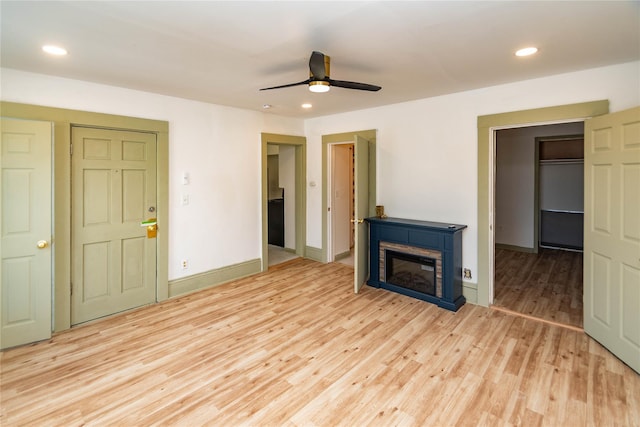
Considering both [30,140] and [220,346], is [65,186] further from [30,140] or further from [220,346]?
[220,346]

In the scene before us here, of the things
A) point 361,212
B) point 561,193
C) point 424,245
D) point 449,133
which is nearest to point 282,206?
point 361,212

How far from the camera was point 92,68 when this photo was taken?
2.98 m

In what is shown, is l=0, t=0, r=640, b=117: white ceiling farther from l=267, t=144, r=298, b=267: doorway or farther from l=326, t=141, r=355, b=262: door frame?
l=267, t=144, r=298, b=267: doorway

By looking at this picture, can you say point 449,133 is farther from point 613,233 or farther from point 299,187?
point 299,187

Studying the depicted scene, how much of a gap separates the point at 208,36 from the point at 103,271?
278cm

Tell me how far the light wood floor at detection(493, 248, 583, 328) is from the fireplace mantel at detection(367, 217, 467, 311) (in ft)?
2.12

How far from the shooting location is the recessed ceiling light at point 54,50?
8.24 feet

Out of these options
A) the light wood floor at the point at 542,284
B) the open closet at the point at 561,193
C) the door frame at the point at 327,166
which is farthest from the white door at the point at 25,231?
Result: the open closet at the point at 561,193

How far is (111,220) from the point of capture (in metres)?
3.60

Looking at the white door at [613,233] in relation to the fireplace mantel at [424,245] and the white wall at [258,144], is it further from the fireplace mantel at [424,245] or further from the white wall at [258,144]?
the fireplace mantel at [424,245]

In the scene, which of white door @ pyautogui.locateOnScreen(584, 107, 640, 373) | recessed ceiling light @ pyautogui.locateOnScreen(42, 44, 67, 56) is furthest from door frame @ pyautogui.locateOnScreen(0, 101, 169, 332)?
white door @ pyautogui.locateOnScreen(584, 107, 640, 373)

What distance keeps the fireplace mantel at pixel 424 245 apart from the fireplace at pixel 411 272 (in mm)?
72

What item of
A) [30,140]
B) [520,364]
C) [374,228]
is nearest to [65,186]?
[30,140]

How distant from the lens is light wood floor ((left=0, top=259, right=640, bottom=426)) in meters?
2.09
